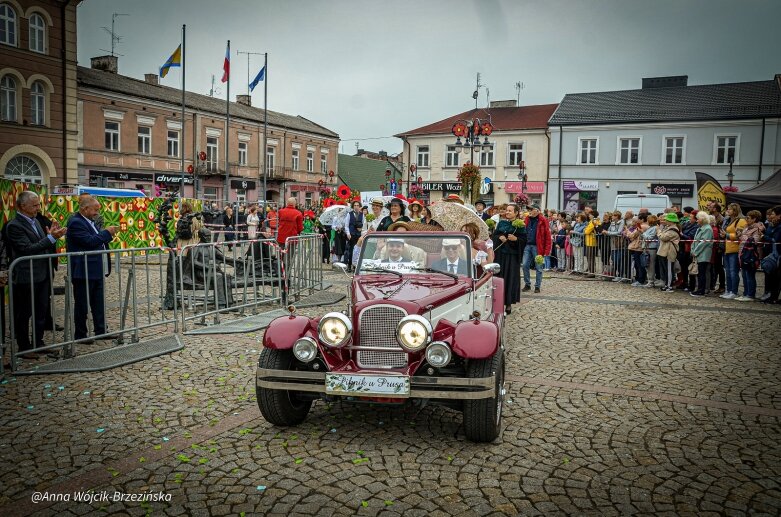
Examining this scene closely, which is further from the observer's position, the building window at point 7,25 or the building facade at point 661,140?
the building facade at point 661,140

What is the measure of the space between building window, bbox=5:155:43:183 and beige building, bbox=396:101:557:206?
23293 mm

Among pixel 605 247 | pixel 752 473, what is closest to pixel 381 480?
pixel 752 473

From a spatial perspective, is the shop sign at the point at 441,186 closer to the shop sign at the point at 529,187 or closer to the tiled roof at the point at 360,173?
the shop sign at the point at 529,187

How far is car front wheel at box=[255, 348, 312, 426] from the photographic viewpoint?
456 centimetres

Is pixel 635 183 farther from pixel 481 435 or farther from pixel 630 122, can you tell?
pixel 481 435

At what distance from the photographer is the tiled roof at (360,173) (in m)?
59.5

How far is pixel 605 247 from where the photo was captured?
15969 millimetres

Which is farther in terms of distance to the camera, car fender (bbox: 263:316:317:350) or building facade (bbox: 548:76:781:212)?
building facade (bbox: 548:76:781:212)

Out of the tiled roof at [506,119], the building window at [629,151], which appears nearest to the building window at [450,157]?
the tiled roof at [506,119]

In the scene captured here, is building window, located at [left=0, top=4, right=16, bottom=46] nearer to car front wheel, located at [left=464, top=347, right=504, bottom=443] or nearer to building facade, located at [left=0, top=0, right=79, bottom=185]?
building facade, located at [left=0, top=0, right=79, bottom=185]

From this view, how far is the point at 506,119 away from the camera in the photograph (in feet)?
147

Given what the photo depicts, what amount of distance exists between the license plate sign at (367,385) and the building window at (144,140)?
122ft

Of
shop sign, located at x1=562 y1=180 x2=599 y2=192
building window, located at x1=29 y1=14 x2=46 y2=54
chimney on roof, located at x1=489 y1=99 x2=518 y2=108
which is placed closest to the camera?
building window, located at x1=29 y1=14 x2=46 y2=54

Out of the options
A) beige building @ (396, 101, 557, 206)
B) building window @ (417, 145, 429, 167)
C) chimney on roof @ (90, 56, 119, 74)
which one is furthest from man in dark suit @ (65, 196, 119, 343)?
building window @ (417, 145, 429, 167)
